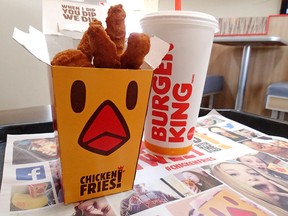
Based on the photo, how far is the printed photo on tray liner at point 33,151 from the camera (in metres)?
0.39

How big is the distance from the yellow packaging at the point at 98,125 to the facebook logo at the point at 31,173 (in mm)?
89

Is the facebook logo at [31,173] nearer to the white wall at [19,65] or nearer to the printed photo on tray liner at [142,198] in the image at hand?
the printed photo on tray liner at [142,198]

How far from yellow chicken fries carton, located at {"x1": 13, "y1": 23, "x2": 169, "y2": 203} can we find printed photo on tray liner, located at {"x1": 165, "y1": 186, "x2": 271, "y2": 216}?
0.08 meters

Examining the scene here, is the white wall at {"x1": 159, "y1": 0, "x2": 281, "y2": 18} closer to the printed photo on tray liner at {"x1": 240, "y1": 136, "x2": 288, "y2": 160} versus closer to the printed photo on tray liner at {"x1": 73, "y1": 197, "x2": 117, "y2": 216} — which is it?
→ the printed photo on tray liner at {"x1": 240, "y1": 136, "x2": 288, "y2": 160}

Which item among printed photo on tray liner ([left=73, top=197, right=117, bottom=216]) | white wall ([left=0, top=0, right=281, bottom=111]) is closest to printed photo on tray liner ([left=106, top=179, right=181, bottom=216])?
printed photo on tray liner ([left=73, top=197, right=117, bottom=216])

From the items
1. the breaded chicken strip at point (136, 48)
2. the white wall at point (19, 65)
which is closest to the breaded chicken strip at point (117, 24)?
the breaded chicken strip at point (136, 48)

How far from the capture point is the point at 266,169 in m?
0.40

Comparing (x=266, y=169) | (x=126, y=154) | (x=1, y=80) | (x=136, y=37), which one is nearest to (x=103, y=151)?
(x=126, y=154)

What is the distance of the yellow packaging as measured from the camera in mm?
251

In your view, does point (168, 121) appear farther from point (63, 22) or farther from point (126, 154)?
point (63, 22)

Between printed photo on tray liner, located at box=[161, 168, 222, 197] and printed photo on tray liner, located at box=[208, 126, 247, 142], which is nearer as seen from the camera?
printed photo on tray liner, located at box=[161, 168, 222, 197]

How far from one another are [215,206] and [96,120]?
19 cm

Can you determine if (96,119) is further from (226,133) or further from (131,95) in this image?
(226,133)

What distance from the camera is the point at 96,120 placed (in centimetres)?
27
